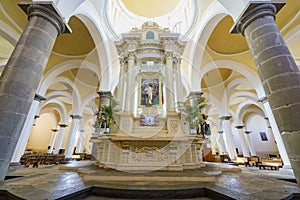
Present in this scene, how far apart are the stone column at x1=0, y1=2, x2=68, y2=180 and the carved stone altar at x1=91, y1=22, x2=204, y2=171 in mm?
2517

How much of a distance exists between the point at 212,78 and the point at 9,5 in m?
12.3

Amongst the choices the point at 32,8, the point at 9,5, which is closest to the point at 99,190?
the point at 32,8

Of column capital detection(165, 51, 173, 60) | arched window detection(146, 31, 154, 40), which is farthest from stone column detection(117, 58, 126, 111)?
column capital detection(165, 51, 173, 60)

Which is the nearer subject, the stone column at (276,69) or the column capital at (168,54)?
the stone column at (276,69)

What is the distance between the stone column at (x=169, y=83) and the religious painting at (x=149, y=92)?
54 centimetres

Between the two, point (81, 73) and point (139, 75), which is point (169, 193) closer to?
point (139, 75)

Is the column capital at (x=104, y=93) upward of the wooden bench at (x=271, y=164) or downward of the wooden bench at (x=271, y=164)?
upward

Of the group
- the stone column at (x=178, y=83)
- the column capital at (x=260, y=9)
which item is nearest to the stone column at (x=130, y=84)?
the stone column at (x=178, y=83)

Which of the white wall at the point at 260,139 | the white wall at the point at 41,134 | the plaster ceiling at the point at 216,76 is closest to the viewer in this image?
the plaster ceiling at the point at 216,76

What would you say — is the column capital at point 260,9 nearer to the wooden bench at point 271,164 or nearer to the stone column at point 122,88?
the stone column at point 122,88

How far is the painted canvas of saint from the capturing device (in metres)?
6.95

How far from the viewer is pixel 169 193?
257 cm

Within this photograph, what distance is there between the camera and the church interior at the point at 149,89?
2734 mm

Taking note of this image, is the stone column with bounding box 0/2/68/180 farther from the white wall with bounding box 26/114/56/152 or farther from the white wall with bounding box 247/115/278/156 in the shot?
the white wall with bounding box 247/115/278/156
